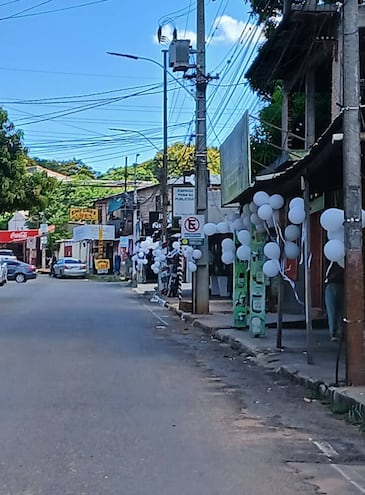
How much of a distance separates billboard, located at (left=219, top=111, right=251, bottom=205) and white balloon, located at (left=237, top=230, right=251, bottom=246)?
0.88m

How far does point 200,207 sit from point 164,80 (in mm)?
13484

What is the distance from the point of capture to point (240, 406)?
9688 mm

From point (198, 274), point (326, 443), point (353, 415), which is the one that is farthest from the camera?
point (198, 274)

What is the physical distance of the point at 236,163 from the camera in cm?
1738

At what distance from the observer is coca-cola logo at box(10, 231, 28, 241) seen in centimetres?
8619

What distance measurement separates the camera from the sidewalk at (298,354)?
31.2 ft

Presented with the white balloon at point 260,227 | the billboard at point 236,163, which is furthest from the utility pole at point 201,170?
the white balloon at point 260,227

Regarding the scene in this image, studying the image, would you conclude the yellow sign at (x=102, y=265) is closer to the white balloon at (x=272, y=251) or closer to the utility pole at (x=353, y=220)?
the white balloon at (x=272, y=251)

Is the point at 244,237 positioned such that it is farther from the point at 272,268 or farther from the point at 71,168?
the point at 71,168

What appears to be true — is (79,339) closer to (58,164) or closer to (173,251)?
(173,251)

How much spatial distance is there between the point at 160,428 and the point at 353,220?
392cm

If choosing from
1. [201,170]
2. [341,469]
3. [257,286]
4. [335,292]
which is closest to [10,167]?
[201,170]

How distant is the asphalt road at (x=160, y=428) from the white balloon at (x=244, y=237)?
8.14ft

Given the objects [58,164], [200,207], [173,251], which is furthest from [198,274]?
[58,164]
